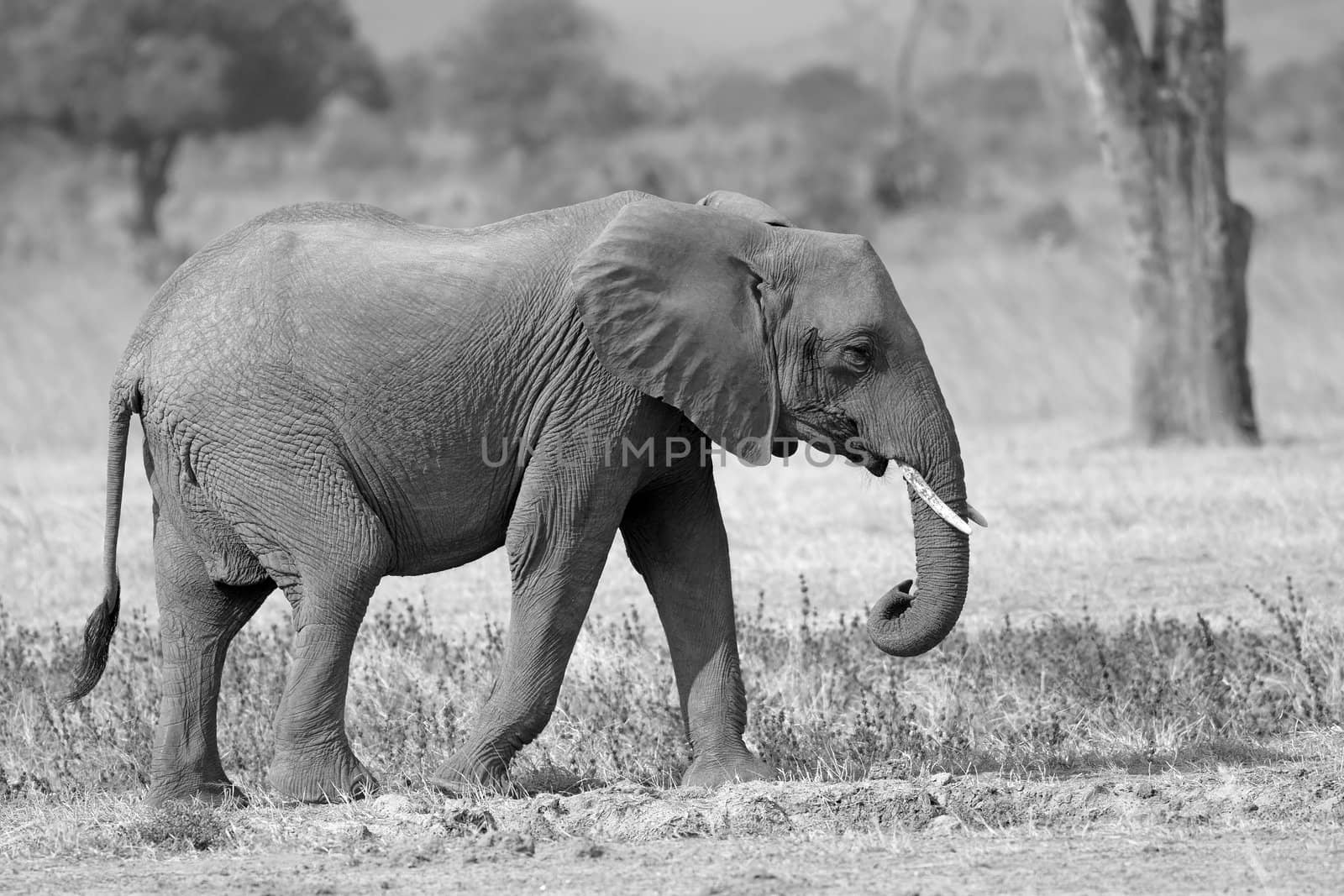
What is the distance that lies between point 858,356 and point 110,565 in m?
2.73

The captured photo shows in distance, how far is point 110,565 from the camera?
7211 mm

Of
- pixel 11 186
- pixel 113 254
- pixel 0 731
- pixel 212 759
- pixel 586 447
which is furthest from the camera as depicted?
pixel 11 186

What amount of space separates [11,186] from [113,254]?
36.3 ft

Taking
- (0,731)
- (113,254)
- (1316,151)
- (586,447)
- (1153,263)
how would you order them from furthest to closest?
(1316,151), (113,254), (1153,263), (0,731), (586,447)

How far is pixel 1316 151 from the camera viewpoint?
46219 millimetres

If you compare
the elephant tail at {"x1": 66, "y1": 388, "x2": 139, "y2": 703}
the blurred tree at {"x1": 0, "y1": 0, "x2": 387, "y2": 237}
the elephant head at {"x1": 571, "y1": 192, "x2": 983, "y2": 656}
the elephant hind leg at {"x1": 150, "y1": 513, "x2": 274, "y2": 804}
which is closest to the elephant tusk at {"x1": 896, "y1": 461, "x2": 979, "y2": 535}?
the elephant head at {"x1": 571, "y1": 192, "x2": 983, "y2": 656}

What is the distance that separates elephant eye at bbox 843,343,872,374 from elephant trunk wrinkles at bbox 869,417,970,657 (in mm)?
341

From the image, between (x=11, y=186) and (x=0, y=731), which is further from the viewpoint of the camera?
(x=11, y=186)

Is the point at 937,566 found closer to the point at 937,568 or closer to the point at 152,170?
the point at 937,568

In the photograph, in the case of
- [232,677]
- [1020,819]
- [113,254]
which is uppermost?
[113,254]

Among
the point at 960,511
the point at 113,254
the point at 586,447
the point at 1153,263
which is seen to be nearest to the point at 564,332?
the point at 586,447

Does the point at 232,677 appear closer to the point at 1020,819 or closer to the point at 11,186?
the point at 1020,819

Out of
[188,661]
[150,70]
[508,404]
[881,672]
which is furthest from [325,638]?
[150,70]

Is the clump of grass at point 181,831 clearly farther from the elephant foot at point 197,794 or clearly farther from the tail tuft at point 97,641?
the tail tuft at point 97,641
